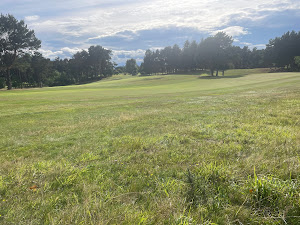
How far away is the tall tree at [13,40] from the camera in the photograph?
56.7 meters

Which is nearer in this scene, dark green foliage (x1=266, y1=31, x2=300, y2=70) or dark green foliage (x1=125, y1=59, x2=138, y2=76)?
dark green foliage (x1=266, y1=31, x2=300, y2=70)

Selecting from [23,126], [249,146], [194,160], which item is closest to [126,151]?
[194,160]

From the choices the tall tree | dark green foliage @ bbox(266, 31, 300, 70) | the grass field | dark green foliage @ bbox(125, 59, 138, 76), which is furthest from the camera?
dark green foliage @ bbox(125, 59, 138, 76)

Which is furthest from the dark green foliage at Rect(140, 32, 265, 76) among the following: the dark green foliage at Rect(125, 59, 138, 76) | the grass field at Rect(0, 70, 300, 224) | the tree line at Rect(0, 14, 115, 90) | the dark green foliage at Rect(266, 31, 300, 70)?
the grass field at Rect(0, 70, 300, 224)

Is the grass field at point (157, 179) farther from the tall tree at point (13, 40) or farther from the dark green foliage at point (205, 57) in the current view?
the dark green foliage at point (205, 57)

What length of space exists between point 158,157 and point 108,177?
1488mm

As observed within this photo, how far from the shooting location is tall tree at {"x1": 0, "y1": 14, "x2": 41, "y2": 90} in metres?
56.7

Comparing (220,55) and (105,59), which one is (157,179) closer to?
(220,55)

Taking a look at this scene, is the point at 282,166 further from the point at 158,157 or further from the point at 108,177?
the point at 108,177

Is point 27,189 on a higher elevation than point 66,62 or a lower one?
lower

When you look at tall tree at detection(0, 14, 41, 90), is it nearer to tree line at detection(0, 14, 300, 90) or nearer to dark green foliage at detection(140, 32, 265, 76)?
tree line at detection(0, 14, 300, 90)

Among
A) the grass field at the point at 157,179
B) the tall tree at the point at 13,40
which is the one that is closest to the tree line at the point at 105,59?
the tall tree at the point at 13,40

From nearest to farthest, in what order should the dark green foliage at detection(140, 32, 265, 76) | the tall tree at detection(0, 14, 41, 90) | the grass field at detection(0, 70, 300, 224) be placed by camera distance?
the grass field at detection(0, 70, 300, 224) → the tall tree at detection(0, 14, 41, 90) → the dark green foliage at detection(140, 32, 265, 76)

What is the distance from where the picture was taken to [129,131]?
7816 mm
